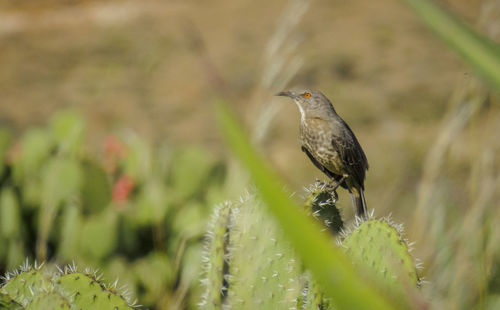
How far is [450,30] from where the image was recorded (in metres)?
0.46

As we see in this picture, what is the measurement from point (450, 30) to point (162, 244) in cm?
297

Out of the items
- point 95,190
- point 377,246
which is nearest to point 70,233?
point 95,190

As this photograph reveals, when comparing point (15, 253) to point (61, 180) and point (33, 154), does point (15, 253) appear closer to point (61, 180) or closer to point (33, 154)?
point (61, 180)

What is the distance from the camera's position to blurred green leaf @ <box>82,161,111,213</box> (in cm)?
356

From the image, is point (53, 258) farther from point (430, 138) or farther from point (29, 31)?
point (29, 31)

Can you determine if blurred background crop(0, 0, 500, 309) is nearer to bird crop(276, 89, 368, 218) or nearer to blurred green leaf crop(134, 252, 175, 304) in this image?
blurred green leaf crop(134, 252, 175, 304)

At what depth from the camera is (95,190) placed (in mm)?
3607

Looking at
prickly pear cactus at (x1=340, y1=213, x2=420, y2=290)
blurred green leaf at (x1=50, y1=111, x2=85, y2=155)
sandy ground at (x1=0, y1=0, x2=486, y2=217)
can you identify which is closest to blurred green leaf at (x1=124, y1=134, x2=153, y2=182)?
blurred green leaf at (x1=50, y1=111, x2=85, y2=155)

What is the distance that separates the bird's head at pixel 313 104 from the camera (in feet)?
5.30

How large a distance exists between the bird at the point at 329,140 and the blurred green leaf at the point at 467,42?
109 centimetres

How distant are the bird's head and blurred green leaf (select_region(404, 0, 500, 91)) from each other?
3.62 ft

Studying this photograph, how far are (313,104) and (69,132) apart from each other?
253 centimetres

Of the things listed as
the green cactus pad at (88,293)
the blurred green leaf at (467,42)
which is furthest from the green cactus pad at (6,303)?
the blurred green leaf at (467,42)

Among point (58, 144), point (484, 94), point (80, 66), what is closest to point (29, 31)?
point (80, 66)
